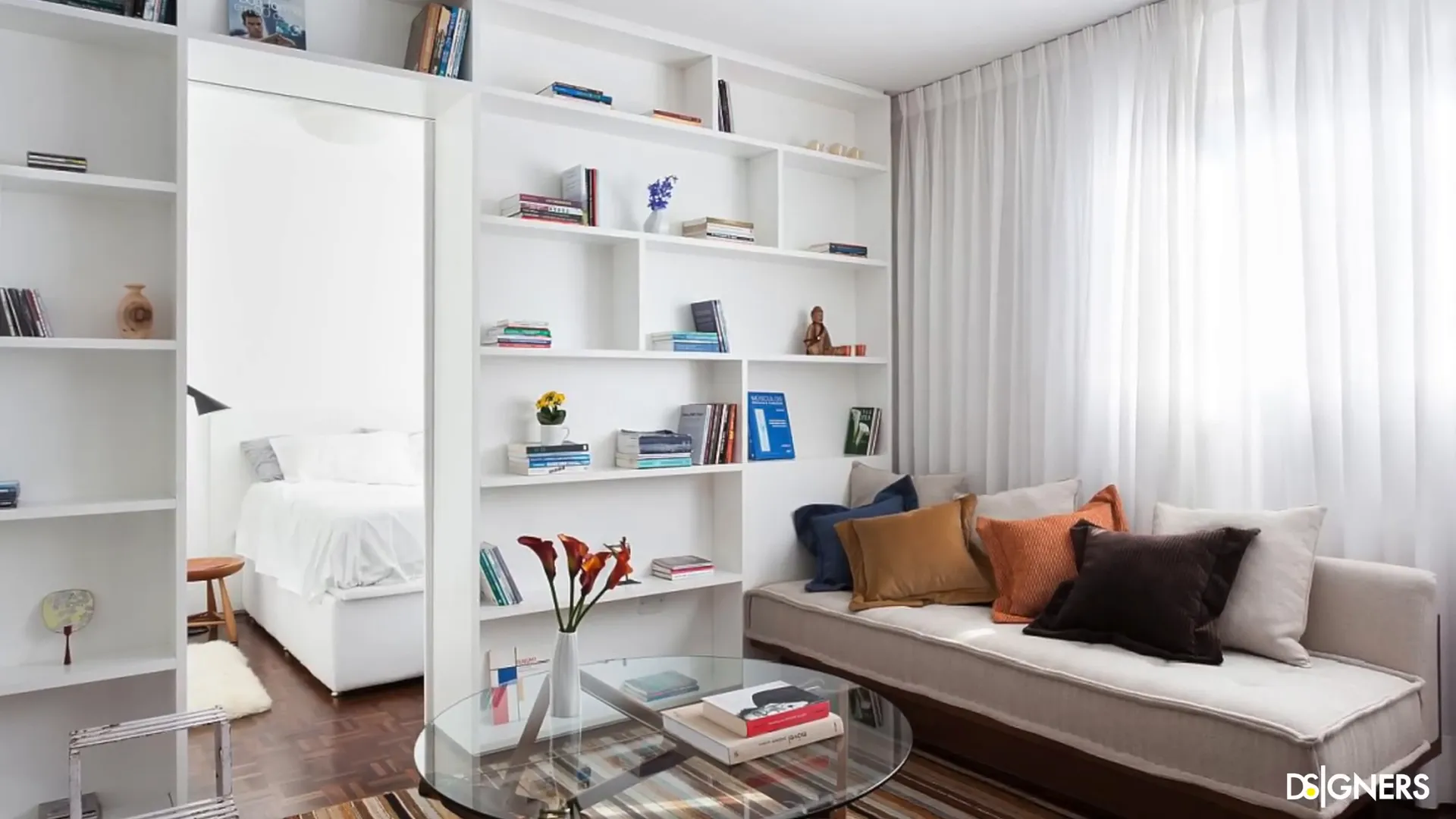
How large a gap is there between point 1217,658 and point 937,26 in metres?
2.34

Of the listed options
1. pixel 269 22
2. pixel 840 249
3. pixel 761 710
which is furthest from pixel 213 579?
pixel 761 710

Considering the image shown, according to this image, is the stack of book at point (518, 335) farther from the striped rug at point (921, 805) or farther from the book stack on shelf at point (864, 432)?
the book stack on shelf at point (864, 432)

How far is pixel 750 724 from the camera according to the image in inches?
81.8

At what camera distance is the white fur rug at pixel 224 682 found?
3.86 meters

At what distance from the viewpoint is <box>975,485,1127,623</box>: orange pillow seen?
10.3 ft

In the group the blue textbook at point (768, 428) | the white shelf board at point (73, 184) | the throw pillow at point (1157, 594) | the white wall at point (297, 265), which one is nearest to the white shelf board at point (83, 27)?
the white shelf board at point (73, 184)

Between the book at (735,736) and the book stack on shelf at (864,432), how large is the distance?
213 centimetres

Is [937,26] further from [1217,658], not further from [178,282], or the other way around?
[178,282]

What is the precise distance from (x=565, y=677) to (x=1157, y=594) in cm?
168

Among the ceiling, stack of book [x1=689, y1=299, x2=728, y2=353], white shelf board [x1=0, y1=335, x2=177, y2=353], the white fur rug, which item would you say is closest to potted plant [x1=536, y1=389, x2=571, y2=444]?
stack of book [x1=689, y1=299, x2=728, y2=353]

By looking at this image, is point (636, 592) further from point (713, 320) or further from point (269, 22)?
point (269, 22)

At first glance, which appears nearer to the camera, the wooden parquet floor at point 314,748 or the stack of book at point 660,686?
the stack of book at point 660,686

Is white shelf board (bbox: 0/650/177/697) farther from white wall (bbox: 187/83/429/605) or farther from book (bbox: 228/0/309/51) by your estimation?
white wall (bbox: 187/83/429/605)

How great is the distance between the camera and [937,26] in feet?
11.7
